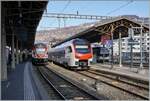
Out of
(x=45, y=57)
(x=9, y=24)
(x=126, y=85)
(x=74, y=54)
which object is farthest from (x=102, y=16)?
(x=126, y=85)

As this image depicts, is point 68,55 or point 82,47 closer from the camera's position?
point 82,47

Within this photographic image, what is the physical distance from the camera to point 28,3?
25719 millimetres

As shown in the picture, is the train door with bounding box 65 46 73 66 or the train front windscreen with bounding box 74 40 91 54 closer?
the train front windscreen with bounding box 74 40 91 54

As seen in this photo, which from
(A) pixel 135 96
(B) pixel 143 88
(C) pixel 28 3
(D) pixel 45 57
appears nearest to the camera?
(A) pixel 135 96

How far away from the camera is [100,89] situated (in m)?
19.6

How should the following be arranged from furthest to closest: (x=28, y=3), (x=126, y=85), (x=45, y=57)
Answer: (x=45, y=57)
(x=28, y=3)
(x=126, y=85)

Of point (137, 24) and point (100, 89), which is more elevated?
point (137, 24)

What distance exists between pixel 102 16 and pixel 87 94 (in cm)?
3806

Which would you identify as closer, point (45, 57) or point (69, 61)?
point (69, 61)

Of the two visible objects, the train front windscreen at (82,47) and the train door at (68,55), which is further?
the train door at (68,55)

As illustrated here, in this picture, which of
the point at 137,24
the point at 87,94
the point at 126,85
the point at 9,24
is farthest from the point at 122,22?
the point at 87,94

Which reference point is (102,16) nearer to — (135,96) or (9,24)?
(9,24)

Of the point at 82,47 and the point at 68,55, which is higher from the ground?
the point at 82,47

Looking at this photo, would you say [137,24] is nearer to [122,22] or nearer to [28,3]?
[122,22]
